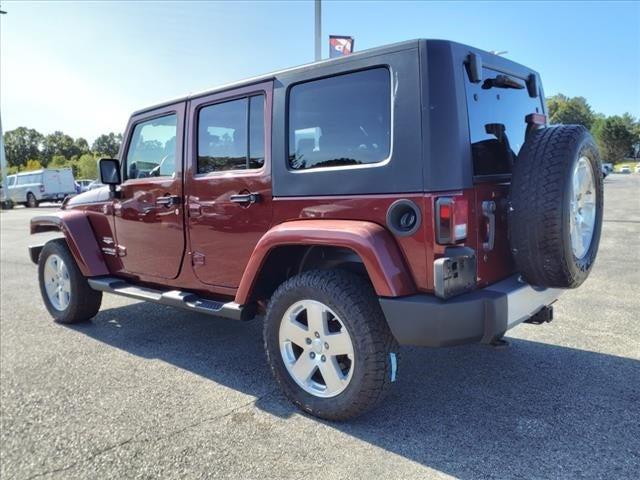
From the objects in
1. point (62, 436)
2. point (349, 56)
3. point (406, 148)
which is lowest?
point (62, 436)

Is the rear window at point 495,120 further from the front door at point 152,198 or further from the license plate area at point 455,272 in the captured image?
the front door at point 152,198

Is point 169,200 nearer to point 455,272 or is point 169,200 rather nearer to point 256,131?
point 256,131

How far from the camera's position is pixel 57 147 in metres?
97.2

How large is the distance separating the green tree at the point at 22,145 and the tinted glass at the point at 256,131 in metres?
101

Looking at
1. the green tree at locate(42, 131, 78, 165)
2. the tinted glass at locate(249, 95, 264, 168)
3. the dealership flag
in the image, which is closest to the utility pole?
the dealership flag

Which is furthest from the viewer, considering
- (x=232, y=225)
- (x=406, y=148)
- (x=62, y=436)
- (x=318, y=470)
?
(x=232, y=225)

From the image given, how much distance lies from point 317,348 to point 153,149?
2.40 meters

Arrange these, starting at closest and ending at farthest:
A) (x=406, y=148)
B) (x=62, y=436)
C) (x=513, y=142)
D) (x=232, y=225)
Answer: (x=406, y=148), (x=62, y=436), (x=513, y=142), (x=232, y=225)

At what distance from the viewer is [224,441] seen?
8.63 ft

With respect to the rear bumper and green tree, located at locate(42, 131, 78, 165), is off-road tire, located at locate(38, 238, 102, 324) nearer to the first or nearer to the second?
the rear bumper

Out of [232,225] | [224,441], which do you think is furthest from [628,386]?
[232,225]

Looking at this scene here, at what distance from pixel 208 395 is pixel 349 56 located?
2.29 metres

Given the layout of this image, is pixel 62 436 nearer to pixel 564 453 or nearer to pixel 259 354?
pixel 259 354

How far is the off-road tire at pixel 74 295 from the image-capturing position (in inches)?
185
